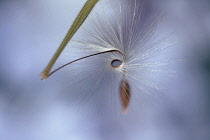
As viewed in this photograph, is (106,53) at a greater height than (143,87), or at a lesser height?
greater

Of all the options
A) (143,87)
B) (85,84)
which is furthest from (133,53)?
(85,84)

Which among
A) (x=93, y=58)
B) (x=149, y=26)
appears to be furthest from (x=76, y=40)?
(x=149, y=26)

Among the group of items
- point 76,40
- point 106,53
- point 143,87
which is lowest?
point 143,87

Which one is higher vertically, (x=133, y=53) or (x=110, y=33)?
(x=110, y=33)

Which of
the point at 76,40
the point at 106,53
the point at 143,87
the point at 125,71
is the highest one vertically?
the point at 76,40

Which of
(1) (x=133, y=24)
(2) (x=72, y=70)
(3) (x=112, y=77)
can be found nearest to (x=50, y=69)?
(2) (x=72, y=70)

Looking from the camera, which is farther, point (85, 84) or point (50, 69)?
point (85, 84)

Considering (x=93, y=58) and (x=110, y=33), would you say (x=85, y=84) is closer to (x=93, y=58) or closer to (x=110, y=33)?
(x=93, y=58)

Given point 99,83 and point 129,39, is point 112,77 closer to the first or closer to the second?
point 99,83

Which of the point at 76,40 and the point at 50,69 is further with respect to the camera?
the point at 76,40
